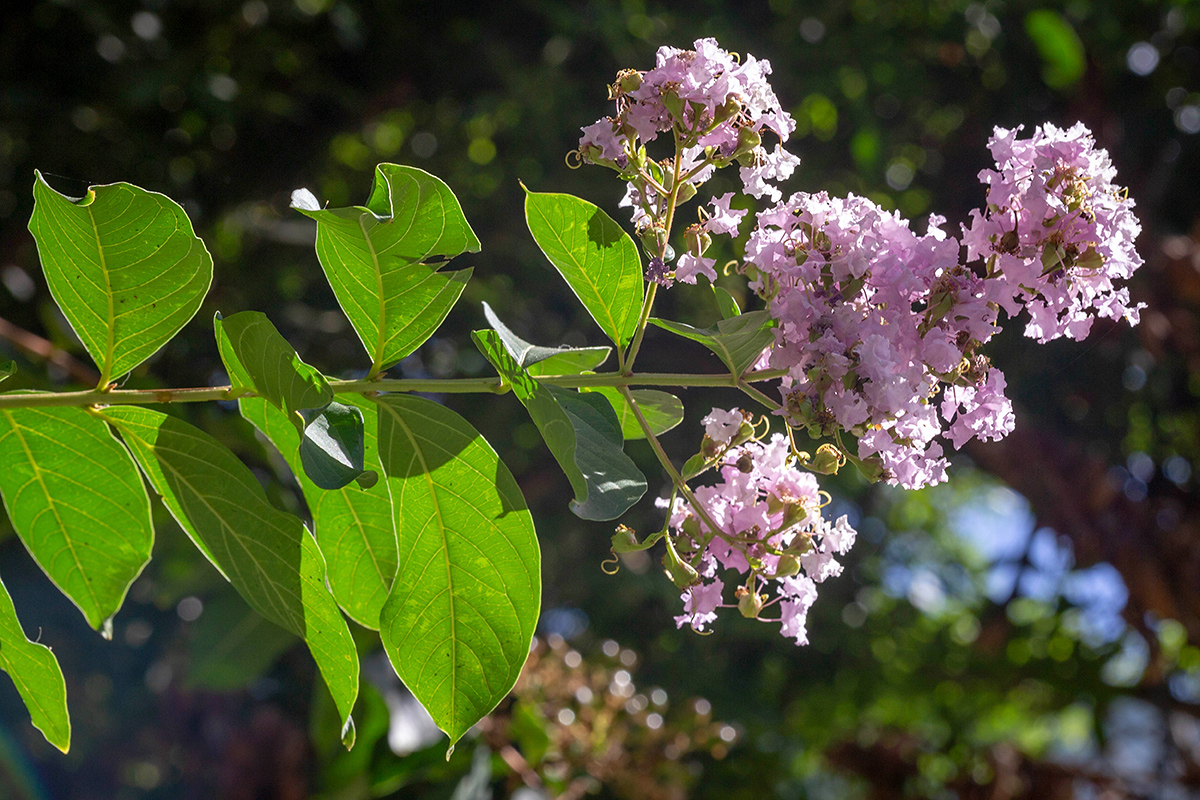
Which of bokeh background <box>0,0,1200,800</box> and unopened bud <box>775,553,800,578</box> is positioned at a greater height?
unopened bud <box>775,553,800,578</box>

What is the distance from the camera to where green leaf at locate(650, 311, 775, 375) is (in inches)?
25.9

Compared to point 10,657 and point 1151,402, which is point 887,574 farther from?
point 10,657

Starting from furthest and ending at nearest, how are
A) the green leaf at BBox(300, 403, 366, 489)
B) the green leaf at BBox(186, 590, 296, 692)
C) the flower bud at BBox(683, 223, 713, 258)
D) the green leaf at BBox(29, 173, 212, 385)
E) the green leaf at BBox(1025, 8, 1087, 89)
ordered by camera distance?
1. the green leaf at BBox(1025, 8, 1087, 89)
2. the green leaf at BBox(186, 590, 296, 692)
3. the flower bud at BBox(683, 223, 713, 258)
4. the green leaf at BBox(29, 173, 212, 385)
5. the green leaf at BBox(300, 403, 366, 489)

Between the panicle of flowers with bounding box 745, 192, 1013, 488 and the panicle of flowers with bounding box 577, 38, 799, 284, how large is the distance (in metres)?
0.07

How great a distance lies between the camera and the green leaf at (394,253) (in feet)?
2.21

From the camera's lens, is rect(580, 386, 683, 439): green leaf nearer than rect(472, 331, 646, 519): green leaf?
No

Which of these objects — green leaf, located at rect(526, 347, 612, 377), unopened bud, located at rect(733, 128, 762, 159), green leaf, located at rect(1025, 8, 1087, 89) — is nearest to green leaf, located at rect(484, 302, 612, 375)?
green leaf, located at rect(526, 347, 612, 377)

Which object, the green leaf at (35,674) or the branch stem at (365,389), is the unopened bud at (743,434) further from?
the green leaf at (35,674)

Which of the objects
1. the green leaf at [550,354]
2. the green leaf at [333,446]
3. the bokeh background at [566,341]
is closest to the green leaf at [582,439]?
the green leaf at [550,354]

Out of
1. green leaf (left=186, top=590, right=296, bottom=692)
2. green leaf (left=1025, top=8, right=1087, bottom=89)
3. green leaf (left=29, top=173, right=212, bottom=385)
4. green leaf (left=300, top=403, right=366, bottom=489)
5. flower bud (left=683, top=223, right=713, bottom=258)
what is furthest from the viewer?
green leaf (left=1025, top=8, right=1087, bottom=89)

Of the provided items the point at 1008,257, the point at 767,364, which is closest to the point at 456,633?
the point at 767,364

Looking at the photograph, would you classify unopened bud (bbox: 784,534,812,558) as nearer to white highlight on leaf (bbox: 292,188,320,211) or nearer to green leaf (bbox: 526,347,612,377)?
green leaf (bbox: 526,347,612,377)

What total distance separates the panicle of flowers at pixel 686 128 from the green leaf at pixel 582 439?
0.42 ft

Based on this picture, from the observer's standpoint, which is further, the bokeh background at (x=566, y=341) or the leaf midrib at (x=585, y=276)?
the bokeh background at (x=566, y=341)
